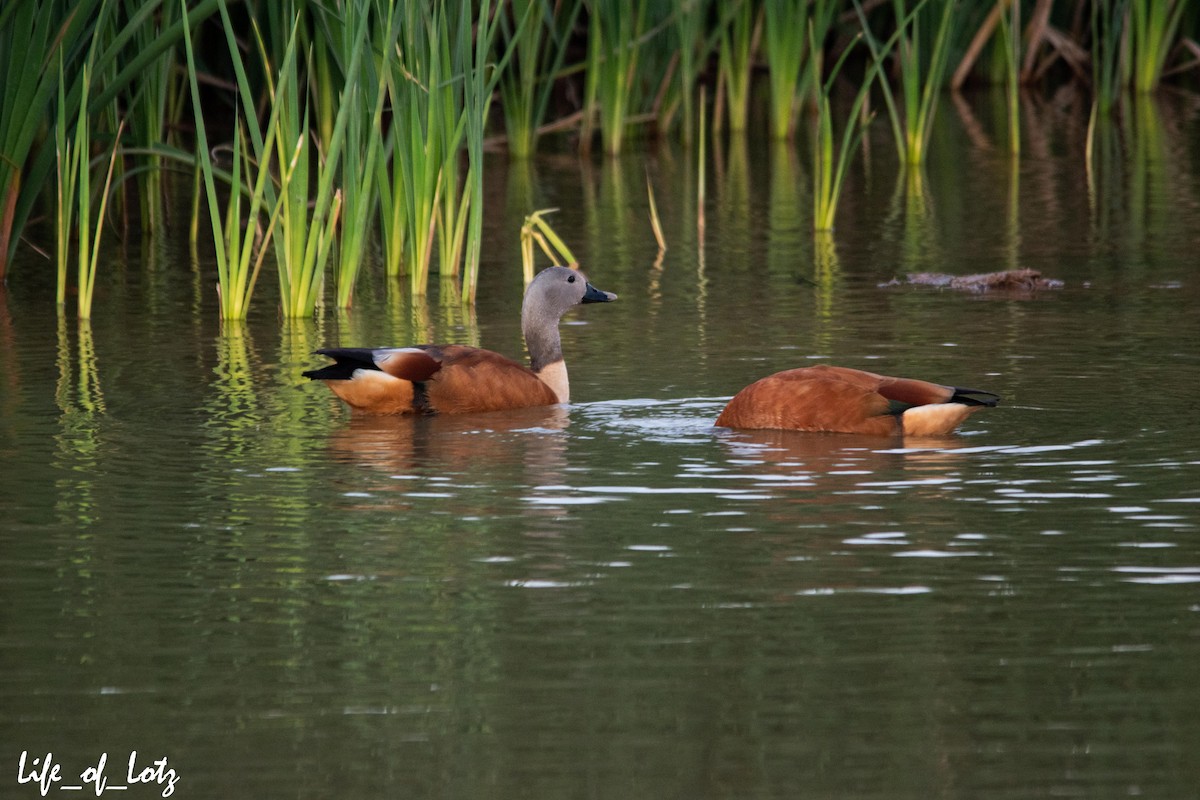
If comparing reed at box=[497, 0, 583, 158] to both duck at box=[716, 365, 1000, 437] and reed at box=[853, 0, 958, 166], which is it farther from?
duck at box=[716, 365, 1000, 437]

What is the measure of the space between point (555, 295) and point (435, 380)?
3.89ft

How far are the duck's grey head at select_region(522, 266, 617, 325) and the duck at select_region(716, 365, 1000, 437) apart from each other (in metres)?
1.62

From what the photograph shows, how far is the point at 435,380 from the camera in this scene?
910cm

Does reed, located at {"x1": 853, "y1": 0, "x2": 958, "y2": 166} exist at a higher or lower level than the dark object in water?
higher

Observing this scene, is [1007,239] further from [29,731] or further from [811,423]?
[29,731]

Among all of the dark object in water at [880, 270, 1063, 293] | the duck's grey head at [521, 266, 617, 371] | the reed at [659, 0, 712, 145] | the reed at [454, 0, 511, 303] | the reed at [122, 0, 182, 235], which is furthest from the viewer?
the reed at [659, 0, 712, 145]

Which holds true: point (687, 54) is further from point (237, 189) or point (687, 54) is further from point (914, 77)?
point (237, 189)

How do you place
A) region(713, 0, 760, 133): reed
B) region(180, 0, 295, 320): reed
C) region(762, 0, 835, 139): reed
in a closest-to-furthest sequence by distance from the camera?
region(180, 0, 295, 320): reed, region(762, 0, 835, 139): reed, region(713, 0, 760, 133): reed

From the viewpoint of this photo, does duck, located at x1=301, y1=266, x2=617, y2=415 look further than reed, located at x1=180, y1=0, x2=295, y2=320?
No

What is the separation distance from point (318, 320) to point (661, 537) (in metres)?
5.67

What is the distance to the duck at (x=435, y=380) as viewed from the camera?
8992 mm

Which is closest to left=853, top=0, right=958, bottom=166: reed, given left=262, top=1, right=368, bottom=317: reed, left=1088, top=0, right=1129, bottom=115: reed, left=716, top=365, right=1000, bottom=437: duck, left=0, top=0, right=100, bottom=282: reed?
left=1088, top=0, right=1129, bottom=115: reed

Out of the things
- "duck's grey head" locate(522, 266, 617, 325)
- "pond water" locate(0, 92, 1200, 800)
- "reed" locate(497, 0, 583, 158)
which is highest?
"reed" locate(497, 0, 583, 158)

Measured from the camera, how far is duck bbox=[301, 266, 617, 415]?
8992 millimetres
